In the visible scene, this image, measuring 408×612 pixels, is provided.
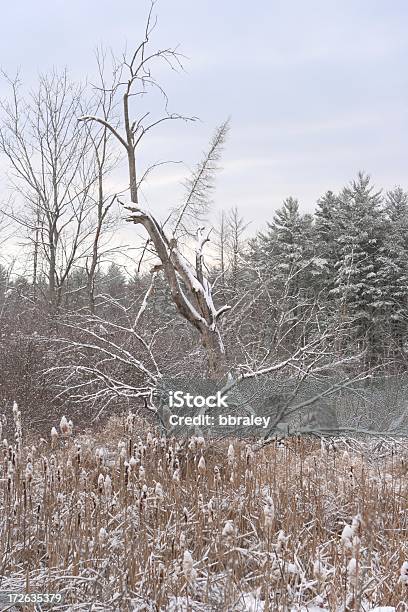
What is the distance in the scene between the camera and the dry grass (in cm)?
319

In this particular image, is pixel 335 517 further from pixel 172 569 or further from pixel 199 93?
pixel 199 93

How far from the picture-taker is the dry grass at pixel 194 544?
3189 mm

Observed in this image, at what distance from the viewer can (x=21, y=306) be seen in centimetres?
1838

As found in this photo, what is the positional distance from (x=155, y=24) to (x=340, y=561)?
9.25m

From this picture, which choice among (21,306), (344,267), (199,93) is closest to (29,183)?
(21,306)

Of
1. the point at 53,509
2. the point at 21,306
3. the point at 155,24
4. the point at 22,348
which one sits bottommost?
the point at 53,509

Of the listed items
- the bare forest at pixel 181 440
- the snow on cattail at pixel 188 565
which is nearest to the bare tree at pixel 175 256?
the bare forest at pixel 181 440

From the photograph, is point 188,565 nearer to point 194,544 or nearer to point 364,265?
point 194,544

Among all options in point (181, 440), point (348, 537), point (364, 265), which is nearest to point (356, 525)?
point (348, 537)

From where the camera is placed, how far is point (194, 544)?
4078 mm

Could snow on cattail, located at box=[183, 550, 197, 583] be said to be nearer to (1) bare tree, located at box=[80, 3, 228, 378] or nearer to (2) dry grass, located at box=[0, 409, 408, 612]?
(2) dry grass, located at box=[0, 409, 408, 612]

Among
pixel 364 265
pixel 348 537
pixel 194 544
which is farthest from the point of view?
pixel 364 265

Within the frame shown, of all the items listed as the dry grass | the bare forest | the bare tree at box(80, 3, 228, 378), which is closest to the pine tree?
the bare forest

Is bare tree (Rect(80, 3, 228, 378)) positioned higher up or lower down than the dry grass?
higher up
